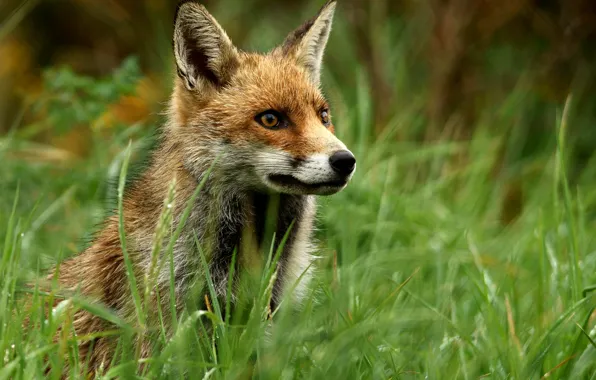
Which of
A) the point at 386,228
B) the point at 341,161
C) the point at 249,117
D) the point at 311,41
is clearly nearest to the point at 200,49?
the point at 249,117

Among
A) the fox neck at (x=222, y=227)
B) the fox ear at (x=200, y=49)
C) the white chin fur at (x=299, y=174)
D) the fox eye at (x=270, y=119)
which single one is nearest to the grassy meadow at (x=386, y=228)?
the fox neck at (x=222, y=227)

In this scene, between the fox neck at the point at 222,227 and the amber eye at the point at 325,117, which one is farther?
the amber eye at the point at 325,117

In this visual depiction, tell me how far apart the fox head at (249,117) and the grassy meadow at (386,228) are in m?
0.65

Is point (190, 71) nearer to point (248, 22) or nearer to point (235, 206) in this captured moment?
point (235, 206)

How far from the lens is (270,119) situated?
5.00m

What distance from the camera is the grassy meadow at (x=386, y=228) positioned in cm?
403

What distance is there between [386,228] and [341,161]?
1.89 meters

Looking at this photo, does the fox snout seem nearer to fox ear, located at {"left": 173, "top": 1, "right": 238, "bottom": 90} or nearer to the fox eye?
the fox eye

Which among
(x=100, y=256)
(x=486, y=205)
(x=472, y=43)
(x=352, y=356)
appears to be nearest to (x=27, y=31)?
(x=472, y=43)

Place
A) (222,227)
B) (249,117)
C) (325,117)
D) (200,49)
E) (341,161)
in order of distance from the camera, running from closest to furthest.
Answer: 1. (341,161)
2. (222,227)
3. (249,117)
4. (200,49)
5. (325,117)

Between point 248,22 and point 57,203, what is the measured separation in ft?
22.4

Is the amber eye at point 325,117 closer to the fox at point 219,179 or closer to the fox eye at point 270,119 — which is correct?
the fox at point 219,179

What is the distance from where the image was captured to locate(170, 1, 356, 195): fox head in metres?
4.75

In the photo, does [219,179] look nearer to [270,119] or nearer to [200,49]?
[270,119]
